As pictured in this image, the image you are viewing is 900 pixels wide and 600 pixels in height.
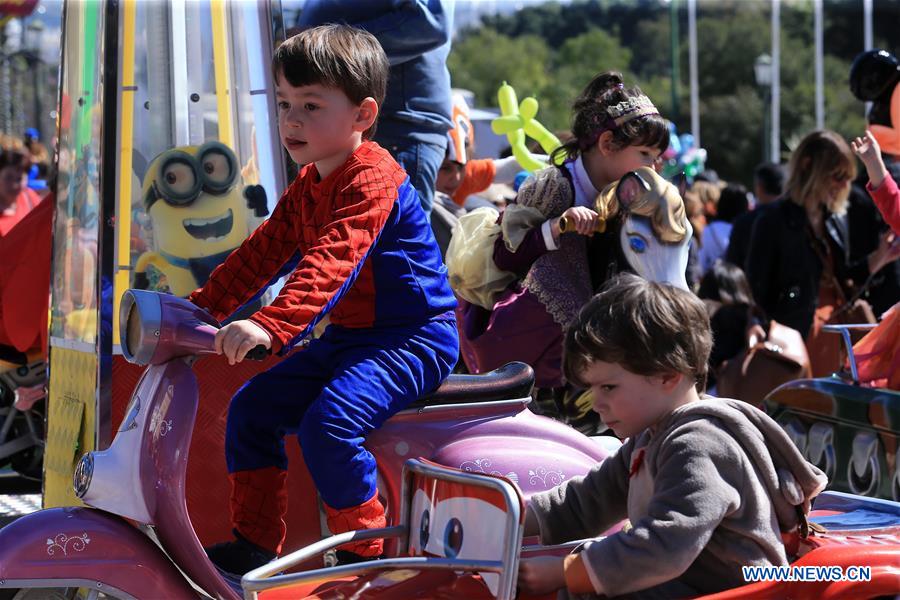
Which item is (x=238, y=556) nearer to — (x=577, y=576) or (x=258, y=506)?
(x=258, y=506)

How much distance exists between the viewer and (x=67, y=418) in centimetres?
426

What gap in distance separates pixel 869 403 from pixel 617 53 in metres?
59.5

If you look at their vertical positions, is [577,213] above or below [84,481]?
above

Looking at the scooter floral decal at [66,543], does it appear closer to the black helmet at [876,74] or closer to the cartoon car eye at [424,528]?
the cartoon car eye at [424,528]

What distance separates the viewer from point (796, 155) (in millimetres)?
6980

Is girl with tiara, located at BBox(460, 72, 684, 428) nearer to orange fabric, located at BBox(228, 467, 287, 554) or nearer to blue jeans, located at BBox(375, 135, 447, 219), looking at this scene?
blue jeans, located at BBox(375, 135, 447, 219)

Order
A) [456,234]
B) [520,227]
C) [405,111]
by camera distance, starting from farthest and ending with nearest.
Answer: [405,111] < [456,234] < [520,227]

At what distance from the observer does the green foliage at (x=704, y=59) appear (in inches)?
1953

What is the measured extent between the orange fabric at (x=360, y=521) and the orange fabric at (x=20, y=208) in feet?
15.4

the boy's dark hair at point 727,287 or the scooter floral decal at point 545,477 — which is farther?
the boy's dark hair at point 727,287

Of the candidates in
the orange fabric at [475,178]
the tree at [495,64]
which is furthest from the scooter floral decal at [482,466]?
the tree at [495,64]

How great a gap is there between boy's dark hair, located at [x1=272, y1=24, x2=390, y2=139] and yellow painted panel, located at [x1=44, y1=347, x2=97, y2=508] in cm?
135

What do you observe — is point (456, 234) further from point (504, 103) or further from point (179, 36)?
point (504, 103)

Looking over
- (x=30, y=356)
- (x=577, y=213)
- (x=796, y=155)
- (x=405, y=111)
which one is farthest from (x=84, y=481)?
(x=796, y=155)
